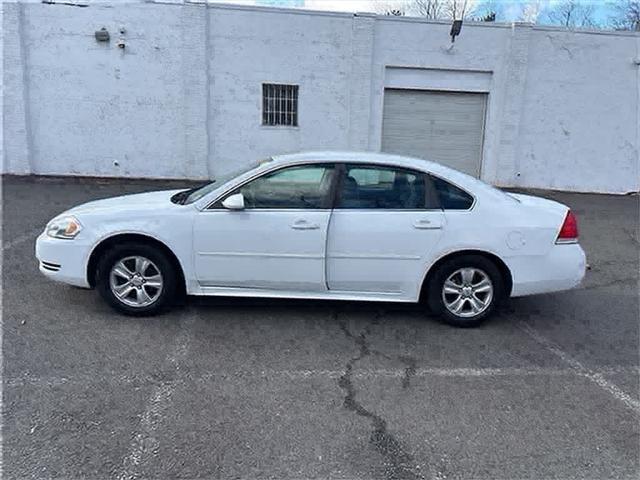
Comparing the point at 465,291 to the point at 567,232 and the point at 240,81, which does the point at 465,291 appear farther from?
the point at 240,81

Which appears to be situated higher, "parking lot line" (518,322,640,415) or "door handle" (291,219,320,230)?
Answer: "door handle" (291,219,320,230)

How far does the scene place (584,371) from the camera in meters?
3.75

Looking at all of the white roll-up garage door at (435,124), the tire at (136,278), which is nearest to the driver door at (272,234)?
the tire at (136,278)

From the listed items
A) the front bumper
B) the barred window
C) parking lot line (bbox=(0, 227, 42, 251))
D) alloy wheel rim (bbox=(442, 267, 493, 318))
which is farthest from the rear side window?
the barred window

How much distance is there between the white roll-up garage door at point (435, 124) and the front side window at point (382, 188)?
9.39m

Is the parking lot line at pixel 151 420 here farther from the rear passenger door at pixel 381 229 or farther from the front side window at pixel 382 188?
the front side window at pixel 382 188

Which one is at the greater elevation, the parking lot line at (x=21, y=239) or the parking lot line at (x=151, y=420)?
the parking lot line at (x=21, y=239)

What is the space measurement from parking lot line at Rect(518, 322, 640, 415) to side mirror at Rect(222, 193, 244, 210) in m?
2.86

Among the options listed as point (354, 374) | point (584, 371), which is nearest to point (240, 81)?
point (354, 374)

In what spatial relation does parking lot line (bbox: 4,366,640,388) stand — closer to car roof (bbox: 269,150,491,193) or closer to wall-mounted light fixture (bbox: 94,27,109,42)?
car roof (bbox: 269,150,491,193)

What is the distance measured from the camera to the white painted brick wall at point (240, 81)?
12383 mm

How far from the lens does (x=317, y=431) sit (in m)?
2.87

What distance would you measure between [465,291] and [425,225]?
0.72 m

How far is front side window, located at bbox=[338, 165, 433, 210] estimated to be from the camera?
14.2 ft
